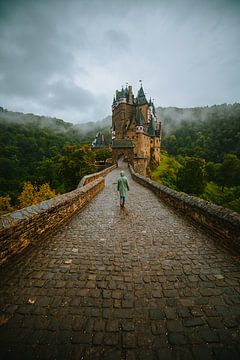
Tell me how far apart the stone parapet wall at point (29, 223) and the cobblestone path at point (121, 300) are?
262mm

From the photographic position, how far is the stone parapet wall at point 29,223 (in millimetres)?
3406

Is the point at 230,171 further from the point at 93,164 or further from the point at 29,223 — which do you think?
the point at 29,223

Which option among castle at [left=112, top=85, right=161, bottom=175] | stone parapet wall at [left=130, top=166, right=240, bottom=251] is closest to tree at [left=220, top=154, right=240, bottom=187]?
castle at [left=112, top=85, right=161, bottom=175]

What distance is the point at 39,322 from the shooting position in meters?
2.34

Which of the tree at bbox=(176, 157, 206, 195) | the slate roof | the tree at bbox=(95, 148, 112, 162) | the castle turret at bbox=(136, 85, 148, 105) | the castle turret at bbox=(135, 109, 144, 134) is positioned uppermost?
the castle turret at bbox=(136, 85, 148, 105)

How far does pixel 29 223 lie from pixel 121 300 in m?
2.69

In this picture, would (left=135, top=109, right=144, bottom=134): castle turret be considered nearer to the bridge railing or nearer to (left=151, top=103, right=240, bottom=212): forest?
(left=151, top=103, right=240, bottom=212): forest

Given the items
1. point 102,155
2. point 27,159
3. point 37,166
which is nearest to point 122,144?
point 102,155

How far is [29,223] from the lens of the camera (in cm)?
418

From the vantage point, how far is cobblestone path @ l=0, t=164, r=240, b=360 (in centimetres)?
205

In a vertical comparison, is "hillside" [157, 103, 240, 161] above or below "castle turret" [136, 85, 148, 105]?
below

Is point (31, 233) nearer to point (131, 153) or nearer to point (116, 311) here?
point (116, 311)

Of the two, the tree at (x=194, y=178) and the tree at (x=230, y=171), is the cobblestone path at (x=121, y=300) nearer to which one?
the tree at (x=194, y=178)

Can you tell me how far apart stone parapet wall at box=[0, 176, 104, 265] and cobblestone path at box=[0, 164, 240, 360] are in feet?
0.86
